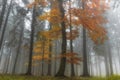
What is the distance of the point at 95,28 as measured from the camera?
685 inches

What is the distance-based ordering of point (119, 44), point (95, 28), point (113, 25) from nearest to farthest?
point (95, 28) < point (113, 25) < point (119, 44)

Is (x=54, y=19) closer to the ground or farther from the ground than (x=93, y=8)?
closer to the ground

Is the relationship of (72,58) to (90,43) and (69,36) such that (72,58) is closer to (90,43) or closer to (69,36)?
(69,36)

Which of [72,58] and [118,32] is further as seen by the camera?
[118,32]

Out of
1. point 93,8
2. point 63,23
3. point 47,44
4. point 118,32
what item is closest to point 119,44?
point 118,32

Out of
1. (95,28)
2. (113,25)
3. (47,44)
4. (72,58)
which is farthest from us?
(113,25)

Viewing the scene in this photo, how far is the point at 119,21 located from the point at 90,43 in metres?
7.92

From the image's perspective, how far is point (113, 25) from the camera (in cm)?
3878

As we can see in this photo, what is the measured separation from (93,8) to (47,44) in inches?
455

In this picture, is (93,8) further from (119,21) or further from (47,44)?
(119,21)

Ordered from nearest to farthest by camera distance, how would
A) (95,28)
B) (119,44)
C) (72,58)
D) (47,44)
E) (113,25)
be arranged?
(72,58)
(95,28)
(47,44)
(113,25)
(119,44)

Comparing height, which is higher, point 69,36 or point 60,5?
point 60,5

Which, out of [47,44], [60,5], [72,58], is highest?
Answer: [60,5]

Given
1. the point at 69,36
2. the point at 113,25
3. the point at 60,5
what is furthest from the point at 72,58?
the point at 113,25
